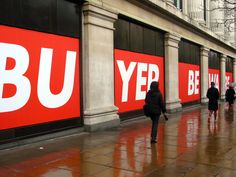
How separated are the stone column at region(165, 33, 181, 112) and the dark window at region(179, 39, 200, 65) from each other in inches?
58.9

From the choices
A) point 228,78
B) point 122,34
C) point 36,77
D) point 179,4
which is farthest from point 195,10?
point 36,77

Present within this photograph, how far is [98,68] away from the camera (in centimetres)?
1155

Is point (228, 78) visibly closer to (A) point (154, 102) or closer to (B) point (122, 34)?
(B) point (122, 34)

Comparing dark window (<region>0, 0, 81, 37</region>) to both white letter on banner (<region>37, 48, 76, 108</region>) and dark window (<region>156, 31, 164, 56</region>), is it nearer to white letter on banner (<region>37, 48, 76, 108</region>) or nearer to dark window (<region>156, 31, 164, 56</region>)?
white letter on banner (<region>37, 48, 76, 108</region>)

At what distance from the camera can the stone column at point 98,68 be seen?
11094 mm

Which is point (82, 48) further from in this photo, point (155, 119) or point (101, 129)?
point (155, 119)

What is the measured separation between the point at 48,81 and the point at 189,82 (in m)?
13.9

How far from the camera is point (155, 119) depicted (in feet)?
30.1

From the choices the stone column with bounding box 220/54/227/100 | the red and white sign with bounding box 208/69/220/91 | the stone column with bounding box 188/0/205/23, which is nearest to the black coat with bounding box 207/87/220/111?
the stone column with bounding box 188/0/205/23

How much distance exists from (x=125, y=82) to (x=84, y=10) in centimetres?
399

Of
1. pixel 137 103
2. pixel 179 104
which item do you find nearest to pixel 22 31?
pixel 137 103

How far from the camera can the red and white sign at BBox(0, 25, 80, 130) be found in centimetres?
830

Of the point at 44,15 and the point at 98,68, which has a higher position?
the point at 44,15

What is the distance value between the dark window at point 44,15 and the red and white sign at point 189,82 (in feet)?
35.5
